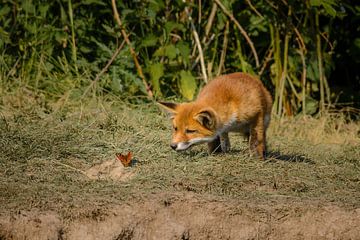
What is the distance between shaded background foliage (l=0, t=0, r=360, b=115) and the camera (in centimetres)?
936

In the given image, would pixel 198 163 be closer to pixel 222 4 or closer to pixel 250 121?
pixel 250 121

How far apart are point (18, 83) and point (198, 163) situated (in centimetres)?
359

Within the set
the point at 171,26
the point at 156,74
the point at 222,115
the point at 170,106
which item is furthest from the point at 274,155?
the point at 171,26

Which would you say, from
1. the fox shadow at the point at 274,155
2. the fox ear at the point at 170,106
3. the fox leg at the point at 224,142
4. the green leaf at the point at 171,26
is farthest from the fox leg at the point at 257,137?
the green leaf at the point at 171,26

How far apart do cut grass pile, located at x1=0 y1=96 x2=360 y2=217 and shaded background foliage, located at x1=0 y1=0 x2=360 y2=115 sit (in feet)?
3.25

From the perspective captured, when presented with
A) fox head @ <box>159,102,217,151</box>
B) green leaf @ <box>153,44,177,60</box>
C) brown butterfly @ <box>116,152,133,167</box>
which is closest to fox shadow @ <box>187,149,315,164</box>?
fox head @ <box>159,102,217,151</box>

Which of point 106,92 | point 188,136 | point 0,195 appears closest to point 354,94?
point 106,92

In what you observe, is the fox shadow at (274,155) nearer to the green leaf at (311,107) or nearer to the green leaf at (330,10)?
the green leaf at (330,10)

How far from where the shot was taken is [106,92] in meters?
9.39

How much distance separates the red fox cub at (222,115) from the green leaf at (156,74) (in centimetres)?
199

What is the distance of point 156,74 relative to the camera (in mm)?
9289

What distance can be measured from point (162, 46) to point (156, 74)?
16.9 inches

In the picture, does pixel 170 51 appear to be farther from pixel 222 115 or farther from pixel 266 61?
pixel 222 115

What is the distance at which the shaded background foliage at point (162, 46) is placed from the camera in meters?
9.36
